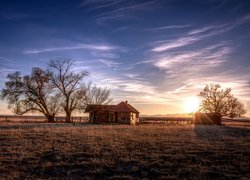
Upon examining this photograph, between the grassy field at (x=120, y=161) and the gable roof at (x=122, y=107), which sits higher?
the gable roof at (x=122, y=107)

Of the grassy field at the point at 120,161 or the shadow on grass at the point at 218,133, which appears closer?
the grassy field at the point at 120,161

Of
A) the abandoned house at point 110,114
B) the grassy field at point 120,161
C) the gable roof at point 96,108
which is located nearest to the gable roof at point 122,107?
the abandoned house at point 110,114

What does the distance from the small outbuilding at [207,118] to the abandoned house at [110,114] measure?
17838mm

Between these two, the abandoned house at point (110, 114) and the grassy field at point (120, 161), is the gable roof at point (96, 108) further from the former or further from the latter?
the grassy field at point (120, 161)

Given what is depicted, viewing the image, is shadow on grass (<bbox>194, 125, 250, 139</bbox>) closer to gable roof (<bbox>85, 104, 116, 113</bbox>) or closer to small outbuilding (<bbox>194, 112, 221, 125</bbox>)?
gable roof (<bbox>85, 104, 116, 113</bbox>)

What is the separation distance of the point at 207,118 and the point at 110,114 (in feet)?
78.8

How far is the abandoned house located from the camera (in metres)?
52.4

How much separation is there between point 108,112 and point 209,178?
4459 centimetres

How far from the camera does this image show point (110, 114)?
175ft

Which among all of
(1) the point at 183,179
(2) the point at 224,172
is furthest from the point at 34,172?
(2) the point at 224,172

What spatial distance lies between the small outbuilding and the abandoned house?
58.5 ft

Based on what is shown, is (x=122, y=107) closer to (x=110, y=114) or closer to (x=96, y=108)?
(x=110, y=114)

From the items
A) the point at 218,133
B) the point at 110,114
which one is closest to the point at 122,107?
the point at 110,114

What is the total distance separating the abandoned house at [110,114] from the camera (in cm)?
5238
